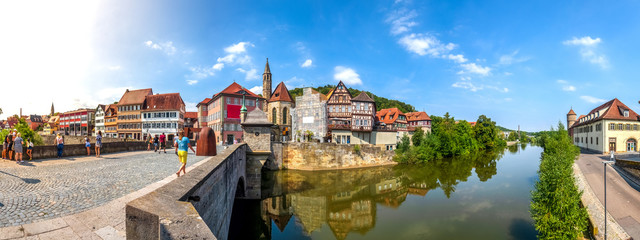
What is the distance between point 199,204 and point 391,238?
10711 mm

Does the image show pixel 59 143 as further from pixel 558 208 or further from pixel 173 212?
pixel 558 208

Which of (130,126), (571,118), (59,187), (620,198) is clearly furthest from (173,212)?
(571,118)

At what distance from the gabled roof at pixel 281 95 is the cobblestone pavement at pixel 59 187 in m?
34.1

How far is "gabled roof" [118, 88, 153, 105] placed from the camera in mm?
52469

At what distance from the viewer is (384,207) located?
742 inches

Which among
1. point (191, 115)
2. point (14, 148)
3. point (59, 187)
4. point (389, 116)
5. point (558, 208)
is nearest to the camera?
point (59, 187)

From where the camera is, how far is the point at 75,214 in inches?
192

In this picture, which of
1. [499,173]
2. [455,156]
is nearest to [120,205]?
[499,173]

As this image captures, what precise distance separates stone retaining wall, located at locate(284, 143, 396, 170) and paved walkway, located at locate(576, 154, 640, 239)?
64.7ft

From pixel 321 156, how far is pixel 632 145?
40.9m

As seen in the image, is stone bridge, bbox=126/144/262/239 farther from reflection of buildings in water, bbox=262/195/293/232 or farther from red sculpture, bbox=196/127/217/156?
reflection of buildings in water, bbox=262/195/293/232

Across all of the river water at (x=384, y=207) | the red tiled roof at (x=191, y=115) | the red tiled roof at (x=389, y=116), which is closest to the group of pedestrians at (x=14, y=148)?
the river water at (x=384, y=207)

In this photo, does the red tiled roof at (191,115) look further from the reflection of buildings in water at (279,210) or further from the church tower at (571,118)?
the church tower at (571,118)

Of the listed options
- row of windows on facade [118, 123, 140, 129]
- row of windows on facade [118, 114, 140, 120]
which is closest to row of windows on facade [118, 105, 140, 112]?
row of windows on facade [118, 114, 140, 120]
